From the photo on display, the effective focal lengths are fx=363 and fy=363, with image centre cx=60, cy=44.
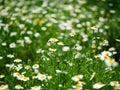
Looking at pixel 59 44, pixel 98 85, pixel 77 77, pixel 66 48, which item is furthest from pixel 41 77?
pixel 66 48

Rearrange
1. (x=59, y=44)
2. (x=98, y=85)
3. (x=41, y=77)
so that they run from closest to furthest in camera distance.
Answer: (x=98, y=85)
(x=41, y=77)
(x=59, y=44)

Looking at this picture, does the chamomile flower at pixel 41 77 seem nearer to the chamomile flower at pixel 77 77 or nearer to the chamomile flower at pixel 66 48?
the chamomile flower at pixel 77 77

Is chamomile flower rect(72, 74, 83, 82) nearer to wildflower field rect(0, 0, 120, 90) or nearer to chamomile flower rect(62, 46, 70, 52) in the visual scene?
wildflower field rect(0, 0, 120, 90)

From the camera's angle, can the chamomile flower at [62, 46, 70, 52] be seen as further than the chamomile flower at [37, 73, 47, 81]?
Yes

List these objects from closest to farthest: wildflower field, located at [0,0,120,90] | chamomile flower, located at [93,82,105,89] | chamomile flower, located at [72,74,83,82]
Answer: chamomile flower, located at [93,82,105,89]
chamomile flower, located at [72,74,83,82]
wildflower field, located at [0,0,120,90]

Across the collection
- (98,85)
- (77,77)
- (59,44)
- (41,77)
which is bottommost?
(98,85)

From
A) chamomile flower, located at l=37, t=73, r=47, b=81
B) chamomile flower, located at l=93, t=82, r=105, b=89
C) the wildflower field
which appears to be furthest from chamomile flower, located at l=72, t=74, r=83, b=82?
chamomile flower, located at l=37, t=73, r=47, b=81

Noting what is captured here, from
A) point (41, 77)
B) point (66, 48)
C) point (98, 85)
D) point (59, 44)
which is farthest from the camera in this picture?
point (66, 48)

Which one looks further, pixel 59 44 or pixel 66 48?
pixel 66 48

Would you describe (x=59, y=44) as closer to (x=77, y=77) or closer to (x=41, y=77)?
(x=41, y=77)

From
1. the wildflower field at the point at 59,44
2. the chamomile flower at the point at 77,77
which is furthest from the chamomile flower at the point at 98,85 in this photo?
the chamomile flower at the point at 77,77
